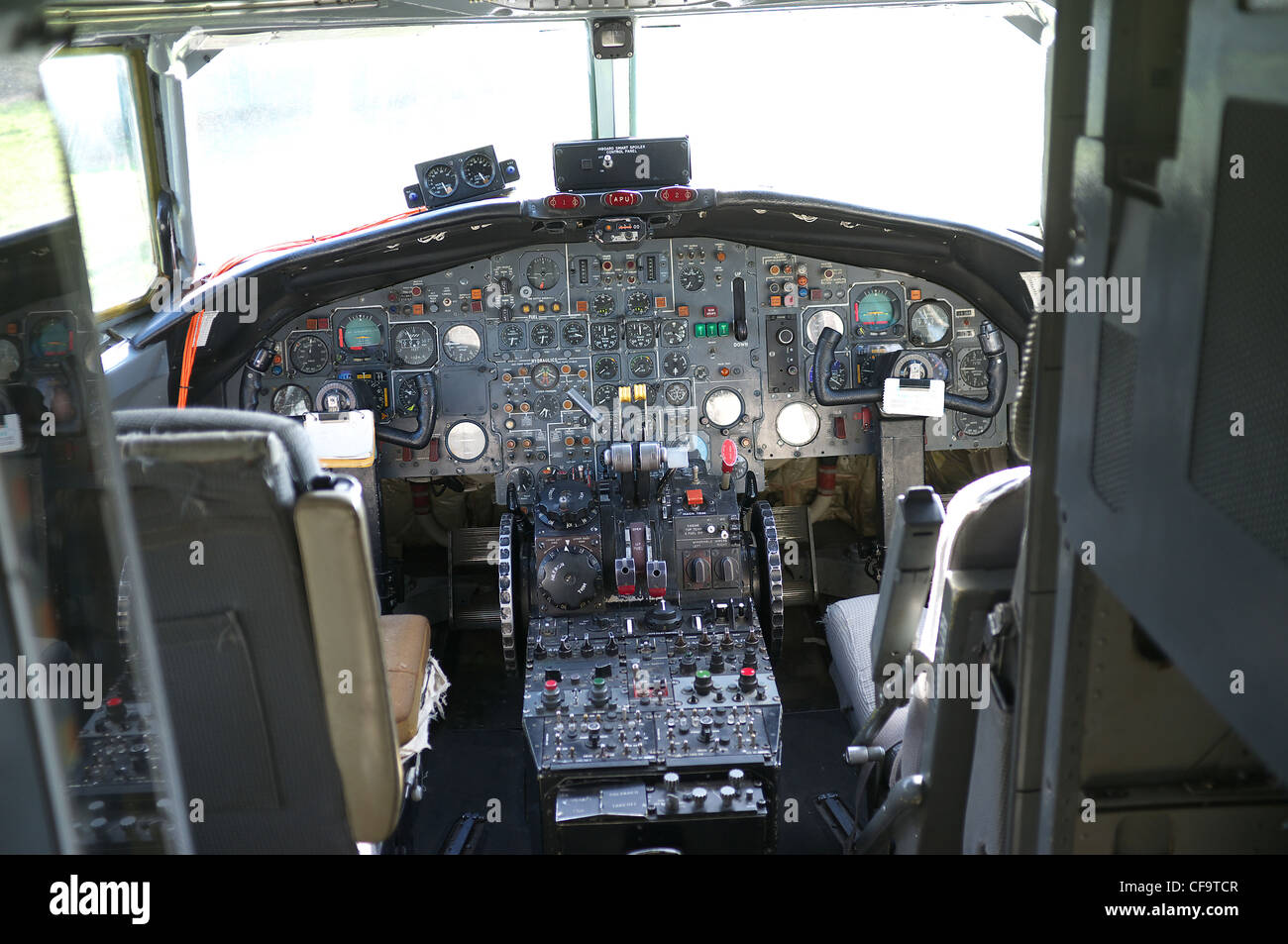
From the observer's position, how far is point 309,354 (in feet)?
14.2

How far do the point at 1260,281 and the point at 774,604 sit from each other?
328cm

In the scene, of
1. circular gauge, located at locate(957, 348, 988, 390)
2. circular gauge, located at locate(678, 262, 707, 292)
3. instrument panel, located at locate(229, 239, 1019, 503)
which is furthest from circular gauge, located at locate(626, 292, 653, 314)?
circular gauge, located at locate(957, 348, 988, 390)

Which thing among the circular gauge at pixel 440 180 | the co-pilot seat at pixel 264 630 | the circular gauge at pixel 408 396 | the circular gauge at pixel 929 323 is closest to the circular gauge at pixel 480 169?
the circular gauge at pixel 440 180

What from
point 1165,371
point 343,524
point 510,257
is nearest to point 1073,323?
point 1165,371

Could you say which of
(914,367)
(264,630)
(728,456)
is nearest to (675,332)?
(728,456)

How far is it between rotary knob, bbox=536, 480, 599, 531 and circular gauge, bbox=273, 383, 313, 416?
0.99m

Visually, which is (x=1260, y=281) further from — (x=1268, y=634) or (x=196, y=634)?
(x=196, y=634)

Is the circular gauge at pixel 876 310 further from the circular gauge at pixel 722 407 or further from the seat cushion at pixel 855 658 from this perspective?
the seat cushion at pixel 855 658

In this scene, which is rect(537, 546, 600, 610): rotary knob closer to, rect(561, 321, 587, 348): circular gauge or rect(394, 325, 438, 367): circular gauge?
rect(561, 321, 587, 348): circular gauge

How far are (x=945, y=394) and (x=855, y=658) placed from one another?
1433 mm

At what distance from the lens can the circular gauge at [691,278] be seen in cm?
439

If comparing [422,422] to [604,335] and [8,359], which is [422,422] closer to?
[604,335]

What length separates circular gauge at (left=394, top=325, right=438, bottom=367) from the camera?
14.3ft

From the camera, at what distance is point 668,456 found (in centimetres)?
428
